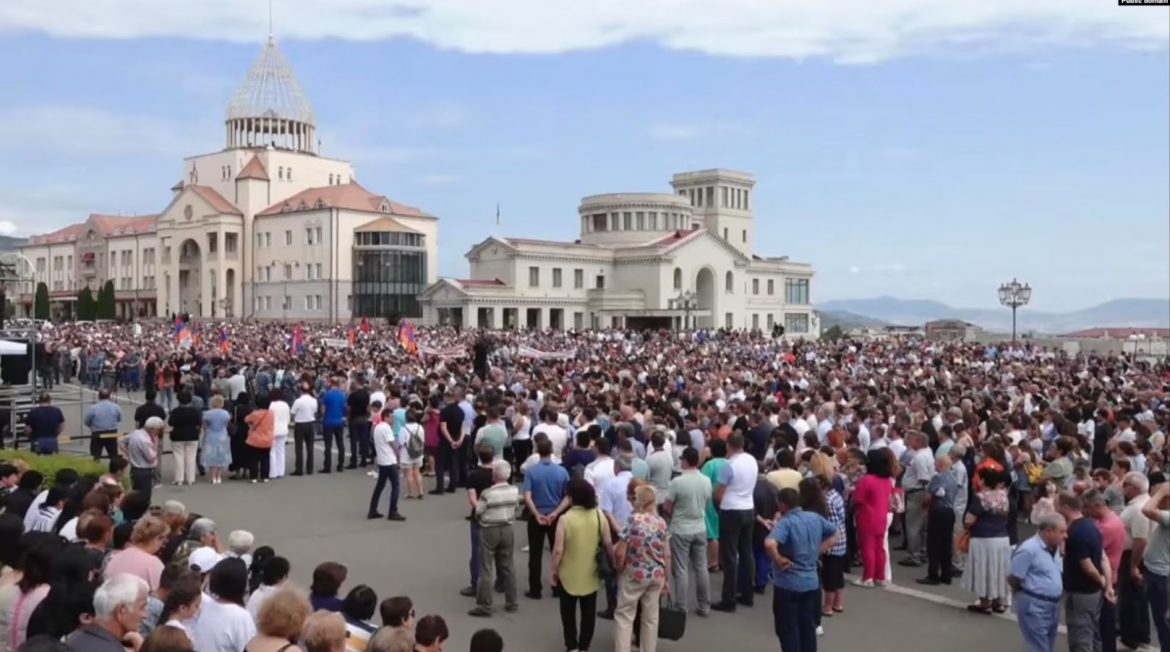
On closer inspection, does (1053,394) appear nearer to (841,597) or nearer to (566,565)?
(841,597)

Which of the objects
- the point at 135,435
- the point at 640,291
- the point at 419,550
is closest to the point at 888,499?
the point at 419,550

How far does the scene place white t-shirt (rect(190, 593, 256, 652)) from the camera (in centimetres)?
527

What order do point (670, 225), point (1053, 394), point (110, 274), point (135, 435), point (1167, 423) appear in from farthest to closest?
point (110, 274), point (670, 225), point (1053, 394), point (1167, 423), point (135, 435)

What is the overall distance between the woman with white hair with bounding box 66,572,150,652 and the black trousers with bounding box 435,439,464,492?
10273 mm

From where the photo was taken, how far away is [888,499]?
9.94 meters

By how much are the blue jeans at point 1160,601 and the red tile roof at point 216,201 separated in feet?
292

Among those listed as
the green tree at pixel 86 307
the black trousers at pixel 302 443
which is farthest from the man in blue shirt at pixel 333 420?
the green tree at pixel 86 307

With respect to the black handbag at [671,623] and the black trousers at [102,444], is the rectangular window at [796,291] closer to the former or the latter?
the black trousers at [102,444]

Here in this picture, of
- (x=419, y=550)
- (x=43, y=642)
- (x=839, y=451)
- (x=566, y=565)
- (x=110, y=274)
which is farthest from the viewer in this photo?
(x=110, y=274)

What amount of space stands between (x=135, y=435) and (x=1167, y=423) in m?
15.2

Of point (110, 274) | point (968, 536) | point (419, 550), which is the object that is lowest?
Answer: point (419, 550)

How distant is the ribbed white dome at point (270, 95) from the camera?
94312mm

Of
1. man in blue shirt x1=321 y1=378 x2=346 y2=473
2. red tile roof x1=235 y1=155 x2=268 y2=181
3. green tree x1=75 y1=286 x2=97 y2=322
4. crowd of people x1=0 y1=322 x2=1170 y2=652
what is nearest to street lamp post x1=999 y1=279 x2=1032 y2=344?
crowd of people x1=0 y1=322 x2=1170 y2=652

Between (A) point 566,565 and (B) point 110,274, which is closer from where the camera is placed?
(A) point 566,565
